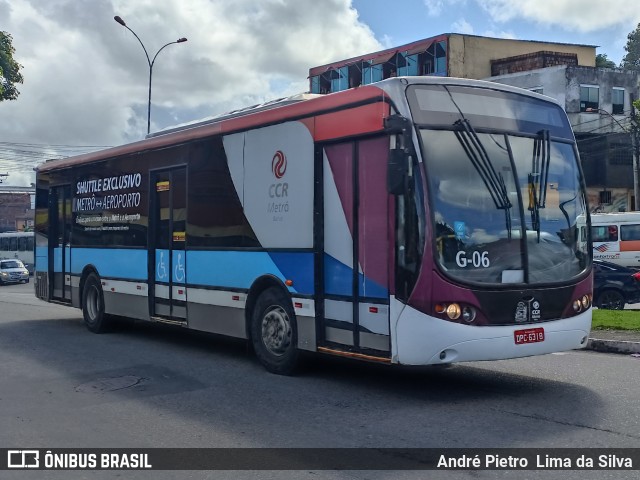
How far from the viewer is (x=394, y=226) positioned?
8.21 metres

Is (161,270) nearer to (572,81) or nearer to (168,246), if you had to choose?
(168,246)

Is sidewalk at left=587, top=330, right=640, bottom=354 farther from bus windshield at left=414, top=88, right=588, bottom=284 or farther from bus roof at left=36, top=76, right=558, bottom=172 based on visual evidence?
bus roof at left=36, top=76, right=558, bottom=172

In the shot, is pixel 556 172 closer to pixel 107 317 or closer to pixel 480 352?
pixel 480 352

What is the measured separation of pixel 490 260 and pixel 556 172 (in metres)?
1.56

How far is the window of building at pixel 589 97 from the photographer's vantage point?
49.5 metres

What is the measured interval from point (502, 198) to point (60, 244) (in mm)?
10938

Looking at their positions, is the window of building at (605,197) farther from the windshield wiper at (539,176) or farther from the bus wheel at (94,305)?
the windshield wiper at (539,176)

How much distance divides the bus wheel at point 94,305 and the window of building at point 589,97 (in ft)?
135

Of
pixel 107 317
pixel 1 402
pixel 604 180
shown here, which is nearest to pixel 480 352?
pixel 1 402

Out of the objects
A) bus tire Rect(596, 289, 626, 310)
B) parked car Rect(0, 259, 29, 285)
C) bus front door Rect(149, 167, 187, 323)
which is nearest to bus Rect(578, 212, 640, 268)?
bus tire Rect(596, 289, 626, 310)

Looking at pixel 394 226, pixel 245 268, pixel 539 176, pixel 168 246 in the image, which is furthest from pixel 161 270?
pixel 539 176

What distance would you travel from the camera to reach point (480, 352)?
26.1ft

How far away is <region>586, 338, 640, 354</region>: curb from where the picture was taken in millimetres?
12039

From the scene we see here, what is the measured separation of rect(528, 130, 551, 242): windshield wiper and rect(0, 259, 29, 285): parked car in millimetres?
38796
